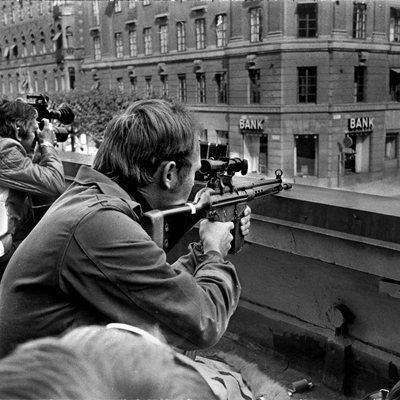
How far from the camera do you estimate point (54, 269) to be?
1.62 m

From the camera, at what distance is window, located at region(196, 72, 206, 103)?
30266 millimetres

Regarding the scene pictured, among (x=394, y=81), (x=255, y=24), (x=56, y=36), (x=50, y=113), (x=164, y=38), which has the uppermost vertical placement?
(x=56, y=36)

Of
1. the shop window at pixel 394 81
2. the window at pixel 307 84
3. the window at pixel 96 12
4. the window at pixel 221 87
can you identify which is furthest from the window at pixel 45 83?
the shop window at pixel 394 81

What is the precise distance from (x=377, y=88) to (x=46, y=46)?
19.5m

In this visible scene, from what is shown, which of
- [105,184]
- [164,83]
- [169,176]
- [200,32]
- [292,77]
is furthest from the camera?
[164,83]

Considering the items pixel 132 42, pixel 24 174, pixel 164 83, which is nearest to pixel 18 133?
pixel 24 174

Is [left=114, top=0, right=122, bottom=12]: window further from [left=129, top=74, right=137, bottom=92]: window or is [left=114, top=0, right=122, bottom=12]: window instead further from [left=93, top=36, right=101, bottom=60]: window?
[left=129, top=74, right=137, bottom=92]: window

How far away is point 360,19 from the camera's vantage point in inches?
1013

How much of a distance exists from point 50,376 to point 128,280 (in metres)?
0.89

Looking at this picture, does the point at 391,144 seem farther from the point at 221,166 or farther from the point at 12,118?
the point at 221,166

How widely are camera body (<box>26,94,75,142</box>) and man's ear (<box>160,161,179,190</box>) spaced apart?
2.42 m

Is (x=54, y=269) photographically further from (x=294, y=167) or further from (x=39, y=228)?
(x=294, y=167)

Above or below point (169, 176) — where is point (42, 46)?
above

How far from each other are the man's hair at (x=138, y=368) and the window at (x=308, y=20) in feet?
88.2
